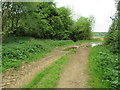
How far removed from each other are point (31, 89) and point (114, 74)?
395 cm

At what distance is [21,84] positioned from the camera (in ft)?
16.9

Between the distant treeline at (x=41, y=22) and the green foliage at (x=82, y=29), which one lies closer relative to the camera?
the distant treeline at (x=41, y=22)

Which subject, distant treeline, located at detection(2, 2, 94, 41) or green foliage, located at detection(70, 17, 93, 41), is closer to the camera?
distant treeline, located at detection(2, 2, 94, 41)

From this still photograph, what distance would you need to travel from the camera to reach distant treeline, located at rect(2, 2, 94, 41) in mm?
14203

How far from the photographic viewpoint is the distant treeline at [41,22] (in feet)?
46.6

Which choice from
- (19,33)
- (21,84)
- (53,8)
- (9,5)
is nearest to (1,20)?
(9,5)

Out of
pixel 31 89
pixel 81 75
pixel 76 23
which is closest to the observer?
pixel 31 89

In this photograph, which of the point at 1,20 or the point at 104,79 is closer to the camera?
the point at 104,79

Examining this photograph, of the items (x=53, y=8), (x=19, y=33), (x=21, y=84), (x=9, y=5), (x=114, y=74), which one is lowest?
(x=21, y=84)

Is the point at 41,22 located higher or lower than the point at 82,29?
higher

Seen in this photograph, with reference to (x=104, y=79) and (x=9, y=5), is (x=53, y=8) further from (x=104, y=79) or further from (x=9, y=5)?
(x=104, y=79)

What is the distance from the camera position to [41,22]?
67.9 ft

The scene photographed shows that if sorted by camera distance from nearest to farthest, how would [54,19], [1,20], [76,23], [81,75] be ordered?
[81,75], [1,20], [54,19], [76,23]

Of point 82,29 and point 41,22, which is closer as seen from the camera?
point 41,22
